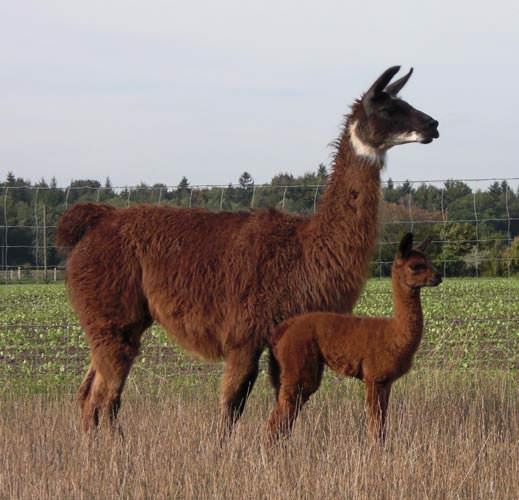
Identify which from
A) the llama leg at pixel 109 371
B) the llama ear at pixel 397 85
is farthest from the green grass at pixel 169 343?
the llama ear at pixel 397 85

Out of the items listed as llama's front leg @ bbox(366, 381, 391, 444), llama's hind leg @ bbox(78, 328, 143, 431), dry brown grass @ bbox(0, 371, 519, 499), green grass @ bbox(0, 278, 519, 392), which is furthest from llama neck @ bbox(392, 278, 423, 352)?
green grass @ bbox(0, 278, 519, 392)

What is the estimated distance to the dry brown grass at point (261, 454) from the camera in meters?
5.39

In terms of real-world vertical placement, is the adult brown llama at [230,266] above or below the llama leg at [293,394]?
above

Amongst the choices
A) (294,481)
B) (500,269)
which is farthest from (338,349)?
(500,269)

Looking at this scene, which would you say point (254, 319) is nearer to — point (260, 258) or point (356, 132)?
point (260, 258)

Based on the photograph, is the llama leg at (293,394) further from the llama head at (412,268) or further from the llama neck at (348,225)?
the llama head at (412,268)

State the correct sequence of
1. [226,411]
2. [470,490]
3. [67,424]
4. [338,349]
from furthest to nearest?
[67,424], [226,411], [338,349], [470,490]

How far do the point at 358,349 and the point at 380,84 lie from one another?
1.95 metres

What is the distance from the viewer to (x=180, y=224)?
7531 mm

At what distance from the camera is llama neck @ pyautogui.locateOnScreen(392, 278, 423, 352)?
6.41 meters

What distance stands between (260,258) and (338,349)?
3.10 feet

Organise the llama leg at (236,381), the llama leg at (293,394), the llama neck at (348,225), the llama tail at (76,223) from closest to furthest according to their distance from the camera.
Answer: the llama leg at (293,394)
the llama leg at (236,381)
the llama neck at (348,225)
the llama tail at (76,223)

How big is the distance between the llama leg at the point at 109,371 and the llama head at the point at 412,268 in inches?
88.0

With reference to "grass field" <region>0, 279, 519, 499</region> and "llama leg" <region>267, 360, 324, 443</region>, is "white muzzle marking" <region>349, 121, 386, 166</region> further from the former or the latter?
"grass field" <region>0, 279, 519, 499</region>
